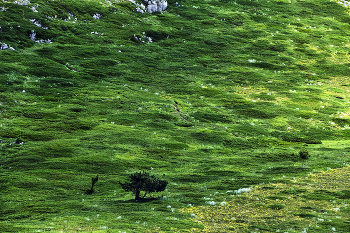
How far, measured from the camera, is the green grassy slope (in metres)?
49.4

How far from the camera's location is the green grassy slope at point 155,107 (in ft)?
162

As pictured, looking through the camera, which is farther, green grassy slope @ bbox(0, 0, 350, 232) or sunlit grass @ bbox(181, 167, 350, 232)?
green grassy slope @ bbox(0, 0, 350, 232)

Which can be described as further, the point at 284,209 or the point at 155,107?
the point at 155,107

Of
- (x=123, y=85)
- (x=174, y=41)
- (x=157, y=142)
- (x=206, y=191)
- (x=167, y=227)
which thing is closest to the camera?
(x=167, y=227)

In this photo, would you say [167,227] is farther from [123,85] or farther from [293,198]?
[123,85]

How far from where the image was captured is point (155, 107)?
10331 cm

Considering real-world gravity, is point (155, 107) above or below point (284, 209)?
below

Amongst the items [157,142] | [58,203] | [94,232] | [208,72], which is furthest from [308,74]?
[94,232]

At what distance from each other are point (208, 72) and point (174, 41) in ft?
96.9

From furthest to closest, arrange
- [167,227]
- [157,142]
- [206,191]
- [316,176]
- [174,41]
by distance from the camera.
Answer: [174,41], [157,142], [316,176], [206,191], [167,227]

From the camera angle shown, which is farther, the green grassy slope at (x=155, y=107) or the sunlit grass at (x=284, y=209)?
the green grassy slope at (x=155, y=107)

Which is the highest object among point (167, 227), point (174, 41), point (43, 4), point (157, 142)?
point (43, 4)

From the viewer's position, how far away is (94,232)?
96.9 feet

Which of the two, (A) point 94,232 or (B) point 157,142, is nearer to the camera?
(A) point 94,232
